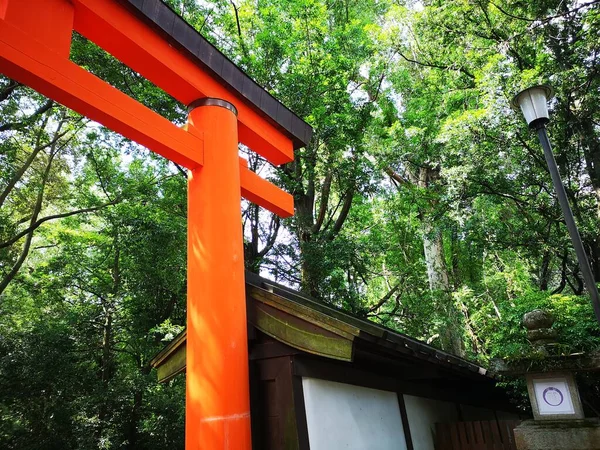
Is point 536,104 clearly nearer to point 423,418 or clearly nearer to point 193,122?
point 193,122

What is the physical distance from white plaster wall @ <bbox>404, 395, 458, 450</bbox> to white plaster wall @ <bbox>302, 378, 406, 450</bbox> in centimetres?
40

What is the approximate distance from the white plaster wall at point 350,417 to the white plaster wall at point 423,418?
0.40 metres

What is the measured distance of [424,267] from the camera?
529 inches

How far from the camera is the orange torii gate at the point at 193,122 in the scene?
2725 millimetres

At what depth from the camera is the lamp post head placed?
4.37 metres

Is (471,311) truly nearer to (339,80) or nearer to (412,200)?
(412,200)

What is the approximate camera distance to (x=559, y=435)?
143 inches

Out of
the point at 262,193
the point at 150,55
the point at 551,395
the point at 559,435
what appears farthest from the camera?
the point at 262,193

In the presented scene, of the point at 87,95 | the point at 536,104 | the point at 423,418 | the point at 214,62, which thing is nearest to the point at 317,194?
the point at 423,418

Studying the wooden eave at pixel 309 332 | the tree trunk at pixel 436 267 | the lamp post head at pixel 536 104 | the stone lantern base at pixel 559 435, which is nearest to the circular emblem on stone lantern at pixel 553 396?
the stone lantern base at pixel 559 435

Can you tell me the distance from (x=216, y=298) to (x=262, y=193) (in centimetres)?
156

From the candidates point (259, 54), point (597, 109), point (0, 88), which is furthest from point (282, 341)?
point (0, 88)

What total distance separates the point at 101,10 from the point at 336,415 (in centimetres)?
398

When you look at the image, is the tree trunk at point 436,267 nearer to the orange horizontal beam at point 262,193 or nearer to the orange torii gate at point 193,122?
the orange horizontal beam at point 262,193
